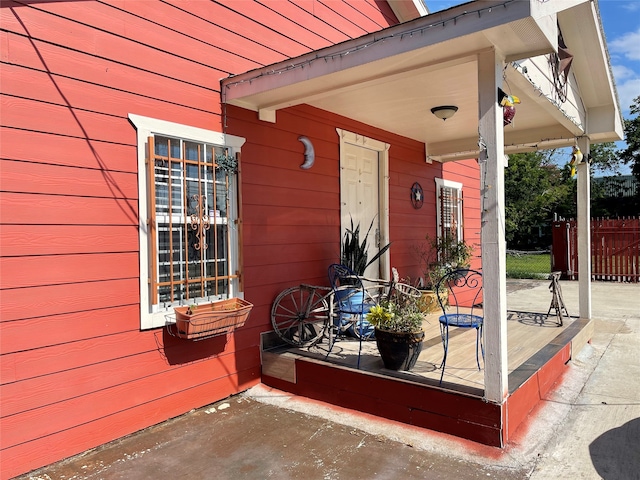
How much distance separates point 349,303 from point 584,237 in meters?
3.16

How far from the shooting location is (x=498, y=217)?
2.62 meters

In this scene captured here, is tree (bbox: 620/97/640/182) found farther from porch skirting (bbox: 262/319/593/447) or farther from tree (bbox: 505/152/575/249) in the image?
porch skirting (bbox: 262/319/593/447)

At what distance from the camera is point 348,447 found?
8.88ft

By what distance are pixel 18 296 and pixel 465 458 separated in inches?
104

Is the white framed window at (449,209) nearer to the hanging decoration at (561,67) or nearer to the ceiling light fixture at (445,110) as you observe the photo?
the ceiling light fixture at (445,110)

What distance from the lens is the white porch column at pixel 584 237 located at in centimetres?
507

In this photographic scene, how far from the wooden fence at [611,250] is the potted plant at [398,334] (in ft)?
31.6

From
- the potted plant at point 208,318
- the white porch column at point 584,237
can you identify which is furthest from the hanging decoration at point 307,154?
the white porch column at point 584,237

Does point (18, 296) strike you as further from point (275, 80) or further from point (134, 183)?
point (275, 80)

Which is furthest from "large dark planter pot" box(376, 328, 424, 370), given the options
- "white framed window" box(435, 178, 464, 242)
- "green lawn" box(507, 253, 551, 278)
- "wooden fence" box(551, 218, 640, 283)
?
"wooden fence" box(551, 218, 640, 283)

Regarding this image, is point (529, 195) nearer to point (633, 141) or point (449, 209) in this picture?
point (633, 141)

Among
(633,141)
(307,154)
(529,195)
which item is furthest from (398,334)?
(633,141)

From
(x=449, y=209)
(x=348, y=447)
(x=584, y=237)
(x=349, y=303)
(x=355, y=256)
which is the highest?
(x=449, y=209)

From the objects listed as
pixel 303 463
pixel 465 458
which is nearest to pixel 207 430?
pixel 303 463
